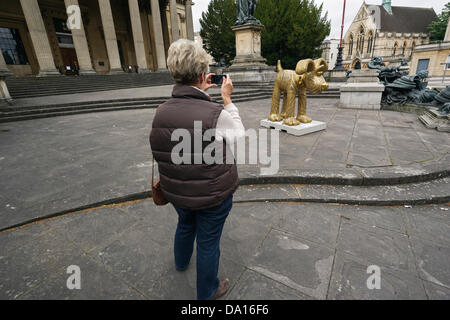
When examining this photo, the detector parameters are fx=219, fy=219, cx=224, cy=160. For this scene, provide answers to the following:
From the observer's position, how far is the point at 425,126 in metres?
5.77

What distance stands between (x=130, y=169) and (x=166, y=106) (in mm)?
2697

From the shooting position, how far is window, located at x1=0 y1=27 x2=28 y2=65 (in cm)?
1820

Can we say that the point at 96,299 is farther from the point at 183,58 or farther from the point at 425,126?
Result: the point at 425,126

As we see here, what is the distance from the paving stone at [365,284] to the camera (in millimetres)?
1648

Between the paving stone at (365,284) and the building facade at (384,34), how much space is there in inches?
2344

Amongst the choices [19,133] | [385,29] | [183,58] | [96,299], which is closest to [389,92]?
[183,58]

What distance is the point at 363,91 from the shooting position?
810cm

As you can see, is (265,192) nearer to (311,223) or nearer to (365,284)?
(311,223)

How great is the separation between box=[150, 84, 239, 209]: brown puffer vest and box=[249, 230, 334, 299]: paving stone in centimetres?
96

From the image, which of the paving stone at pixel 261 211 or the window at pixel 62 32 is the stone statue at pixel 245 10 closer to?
the paving stone at pixel 261 211

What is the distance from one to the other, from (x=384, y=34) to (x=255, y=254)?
6818 centimetres

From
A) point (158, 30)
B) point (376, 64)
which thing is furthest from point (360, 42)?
point (376, 64)
